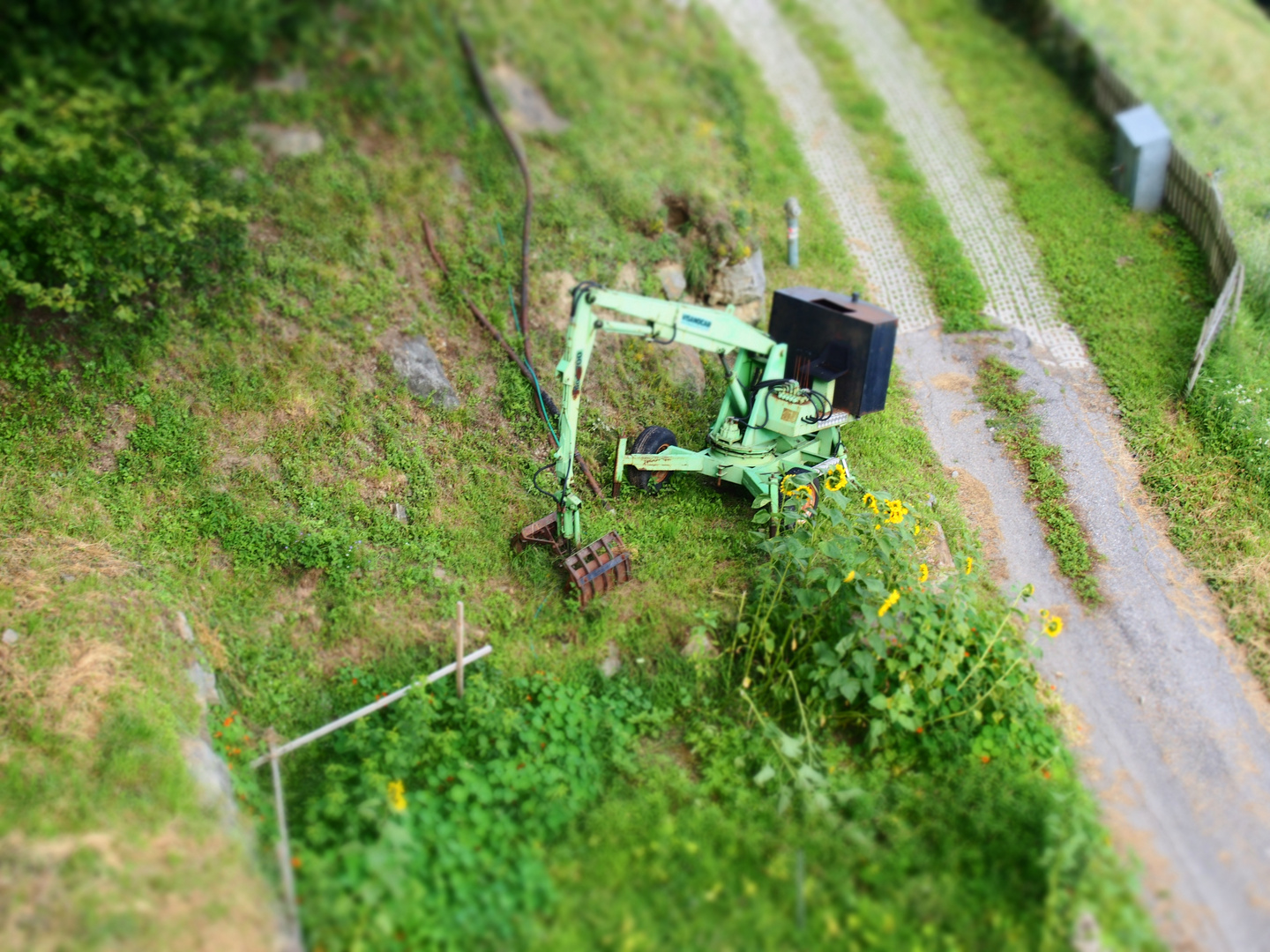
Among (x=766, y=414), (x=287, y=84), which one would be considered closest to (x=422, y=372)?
(x=766, y=414)

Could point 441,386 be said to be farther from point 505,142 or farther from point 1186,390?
point 1186,390

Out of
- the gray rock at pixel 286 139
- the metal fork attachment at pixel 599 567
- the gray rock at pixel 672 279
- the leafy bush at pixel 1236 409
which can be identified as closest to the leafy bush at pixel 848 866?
the metal fork attachment at pixel 599 567

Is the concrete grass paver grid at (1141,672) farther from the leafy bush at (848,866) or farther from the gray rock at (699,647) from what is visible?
the gray rock at (699,647)

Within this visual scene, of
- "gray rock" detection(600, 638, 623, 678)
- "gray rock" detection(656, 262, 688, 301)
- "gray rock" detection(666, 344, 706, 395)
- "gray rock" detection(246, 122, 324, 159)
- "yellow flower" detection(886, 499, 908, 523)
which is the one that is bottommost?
"gray rock" detection(600, 638, 623, 678)

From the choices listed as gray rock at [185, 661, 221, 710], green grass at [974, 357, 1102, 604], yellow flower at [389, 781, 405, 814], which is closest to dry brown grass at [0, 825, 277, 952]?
yellow flower at [389, 781, 405, 814]

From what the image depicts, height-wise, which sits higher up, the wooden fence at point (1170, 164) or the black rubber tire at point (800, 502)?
the wooden fence at point (1170, 164)

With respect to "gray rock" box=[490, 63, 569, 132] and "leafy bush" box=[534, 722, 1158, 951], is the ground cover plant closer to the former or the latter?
"leafy bush" box=[534, 722, 1158, 951]
